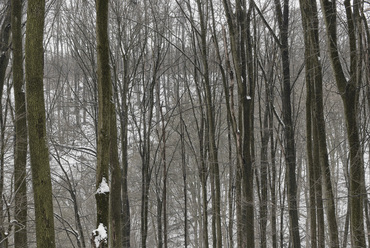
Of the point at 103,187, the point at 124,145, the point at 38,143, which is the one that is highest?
the point at 124,145

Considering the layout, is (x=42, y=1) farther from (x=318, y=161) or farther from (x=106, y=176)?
(x=318, y=161)

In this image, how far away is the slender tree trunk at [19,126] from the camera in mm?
6250

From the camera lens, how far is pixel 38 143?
3.62 m

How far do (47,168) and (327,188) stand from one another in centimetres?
494

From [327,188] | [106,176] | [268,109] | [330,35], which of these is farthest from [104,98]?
[268,109]

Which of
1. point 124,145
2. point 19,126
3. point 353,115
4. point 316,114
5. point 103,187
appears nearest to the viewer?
point 103,187

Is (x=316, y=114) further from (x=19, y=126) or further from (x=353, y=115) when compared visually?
(x=19, y=126)

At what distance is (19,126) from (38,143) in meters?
3.53

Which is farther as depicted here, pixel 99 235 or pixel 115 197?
pixel 115 197

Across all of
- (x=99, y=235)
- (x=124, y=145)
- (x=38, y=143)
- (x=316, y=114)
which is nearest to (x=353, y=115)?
(x=316, y=114)

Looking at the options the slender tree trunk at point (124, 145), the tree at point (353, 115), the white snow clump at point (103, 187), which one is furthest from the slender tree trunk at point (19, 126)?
the tree at point (353, 115)

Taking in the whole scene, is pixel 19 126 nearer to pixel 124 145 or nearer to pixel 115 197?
pixel 115 197

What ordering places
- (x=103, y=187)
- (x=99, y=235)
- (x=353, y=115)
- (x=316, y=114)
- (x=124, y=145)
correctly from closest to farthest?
(x=99, y=235) < (x=103, y=187) < (x=353, y=115) < (x=316, y=114) < (x=124, y=145)

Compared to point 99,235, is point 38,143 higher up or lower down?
higher up
